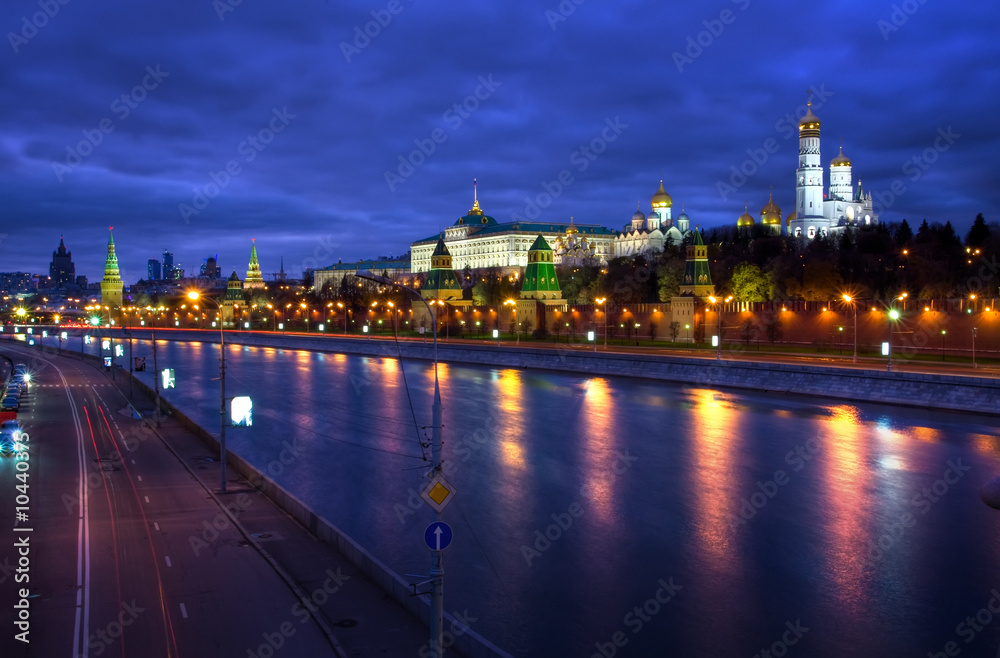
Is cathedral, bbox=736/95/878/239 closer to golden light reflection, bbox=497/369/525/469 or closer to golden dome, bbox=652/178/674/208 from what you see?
golden dome, bbox=652/178/674/208

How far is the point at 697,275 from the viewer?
63.0 m

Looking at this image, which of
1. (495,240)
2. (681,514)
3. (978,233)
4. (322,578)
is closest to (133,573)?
(322,578)

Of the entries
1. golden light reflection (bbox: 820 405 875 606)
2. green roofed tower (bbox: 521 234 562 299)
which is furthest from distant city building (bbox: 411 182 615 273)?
golden light reflection (bbox: 820 405 875 606)

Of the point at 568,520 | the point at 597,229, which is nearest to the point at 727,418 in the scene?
the point at 568,520

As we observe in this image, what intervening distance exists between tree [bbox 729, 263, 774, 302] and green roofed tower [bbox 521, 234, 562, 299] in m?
18.9

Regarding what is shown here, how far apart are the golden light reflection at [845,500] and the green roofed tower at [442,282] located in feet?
209

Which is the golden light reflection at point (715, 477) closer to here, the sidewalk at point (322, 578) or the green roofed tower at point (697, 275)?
the sidewalk at point (322, 578)

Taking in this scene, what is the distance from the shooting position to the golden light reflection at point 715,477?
54.8 ft

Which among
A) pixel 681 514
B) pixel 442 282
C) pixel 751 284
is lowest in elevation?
pixel 681 514

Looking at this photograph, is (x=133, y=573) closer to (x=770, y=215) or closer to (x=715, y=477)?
(x=715, y=477)

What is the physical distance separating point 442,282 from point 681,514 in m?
75.4

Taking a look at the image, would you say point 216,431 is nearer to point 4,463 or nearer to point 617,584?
point 4,463

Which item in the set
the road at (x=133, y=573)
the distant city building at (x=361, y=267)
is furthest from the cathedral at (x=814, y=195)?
the road at (x=133, y=573)

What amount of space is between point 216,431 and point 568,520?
726 inches
